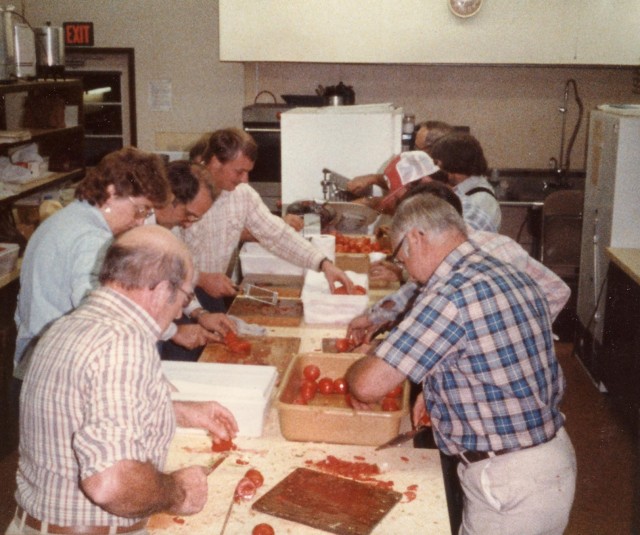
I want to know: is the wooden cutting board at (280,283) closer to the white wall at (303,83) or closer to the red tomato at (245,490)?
the red tomato at (245,490)

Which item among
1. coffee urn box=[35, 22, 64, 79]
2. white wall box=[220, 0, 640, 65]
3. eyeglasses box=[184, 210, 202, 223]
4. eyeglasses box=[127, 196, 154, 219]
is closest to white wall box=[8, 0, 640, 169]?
white wall box=[220, 0, 640, 65]

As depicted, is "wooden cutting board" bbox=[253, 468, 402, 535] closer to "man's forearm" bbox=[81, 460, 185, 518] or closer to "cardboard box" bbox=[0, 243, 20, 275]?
"man's forearm" bbox=[81, 460, 185, 518]

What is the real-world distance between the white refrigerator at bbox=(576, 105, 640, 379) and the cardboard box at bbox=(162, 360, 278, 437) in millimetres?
3168

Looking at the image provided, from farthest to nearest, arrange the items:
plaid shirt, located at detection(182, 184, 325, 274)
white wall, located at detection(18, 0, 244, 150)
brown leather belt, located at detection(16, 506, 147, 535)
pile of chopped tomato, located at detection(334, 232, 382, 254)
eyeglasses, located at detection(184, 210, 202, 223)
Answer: white wall, located at detection(18, 0, 244, 150), pile of chopped tomato, located at detection(334, 232, 382, 254), plaid shirt, located at detection(182, 184, 325, 274), eyeglasses, located at detection(184, 210, 202, 223), brown leather belt, located at detection(16, 506, 147, 535)

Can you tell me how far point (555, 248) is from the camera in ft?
20.2

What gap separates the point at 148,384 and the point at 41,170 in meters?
4.41

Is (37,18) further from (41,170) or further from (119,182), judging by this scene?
(119,182)

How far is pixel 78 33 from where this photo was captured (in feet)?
23.3

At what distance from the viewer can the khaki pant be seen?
214 cm

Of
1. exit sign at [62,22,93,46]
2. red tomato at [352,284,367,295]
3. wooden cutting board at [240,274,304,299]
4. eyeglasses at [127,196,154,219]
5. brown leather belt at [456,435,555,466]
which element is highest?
exit sign at [62,22,93,46]

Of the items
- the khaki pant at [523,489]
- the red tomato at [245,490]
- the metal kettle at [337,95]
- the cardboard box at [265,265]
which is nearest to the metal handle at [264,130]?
the metal kettle at [337,95]

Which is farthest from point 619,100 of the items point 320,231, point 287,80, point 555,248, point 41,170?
point 41,170

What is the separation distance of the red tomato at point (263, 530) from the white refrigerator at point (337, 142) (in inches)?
140

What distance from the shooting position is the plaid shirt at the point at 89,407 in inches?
58.6
